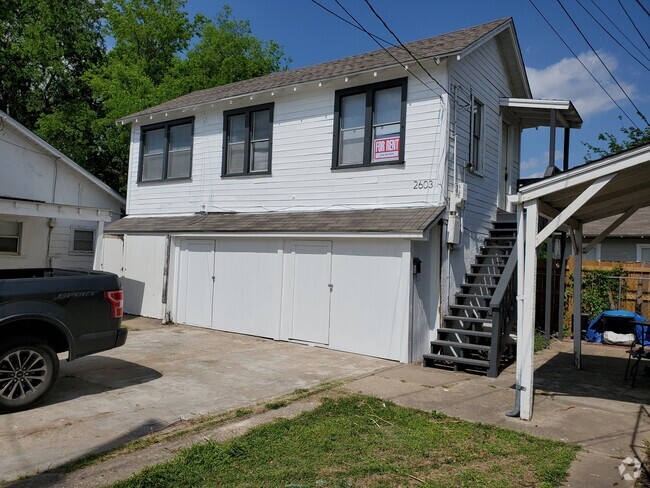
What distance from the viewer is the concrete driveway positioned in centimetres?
445

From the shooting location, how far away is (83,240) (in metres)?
14.9

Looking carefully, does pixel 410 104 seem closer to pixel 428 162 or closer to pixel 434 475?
pixel 428 162

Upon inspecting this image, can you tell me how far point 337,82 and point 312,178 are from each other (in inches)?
78.7

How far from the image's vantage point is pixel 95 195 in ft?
50.5

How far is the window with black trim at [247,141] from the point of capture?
1128 centimetres

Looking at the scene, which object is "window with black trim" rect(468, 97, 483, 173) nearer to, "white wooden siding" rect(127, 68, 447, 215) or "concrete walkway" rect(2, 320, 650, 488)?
"white wooden siding" rect(127, 68, 447, 215)

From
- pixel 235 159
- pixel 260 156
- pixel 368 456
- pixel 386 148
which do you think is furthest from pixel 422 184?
pixel 368 456

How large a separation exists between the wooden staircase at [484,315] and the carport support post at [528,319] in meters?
1.99

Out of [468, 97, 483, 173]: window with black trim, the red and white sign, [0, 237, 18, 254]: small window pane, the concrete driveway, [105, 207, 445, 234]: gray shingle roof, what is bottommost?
the concrete driveway

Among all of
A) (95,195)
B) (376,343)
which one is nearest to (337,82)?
(376,343)

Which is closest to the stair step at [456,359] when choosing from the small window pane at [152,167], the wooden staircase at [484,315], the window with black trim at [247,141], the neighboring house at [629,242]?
the wooden staircase at [484,315]

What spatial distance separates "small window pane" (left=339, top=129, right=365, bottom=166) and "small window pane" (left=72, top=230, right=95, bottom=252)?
9142mm

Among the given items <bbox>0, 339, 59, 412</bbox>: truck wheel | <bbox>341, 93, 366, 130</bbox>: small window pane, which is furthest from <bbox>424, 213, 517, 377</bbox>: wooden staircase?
<bbox>0, 339, 59, 412</bbox>: truck wheel

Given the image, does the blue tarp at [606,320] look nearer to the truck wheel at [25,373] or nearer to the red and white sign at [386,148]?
the red and white sign at [386,148]
